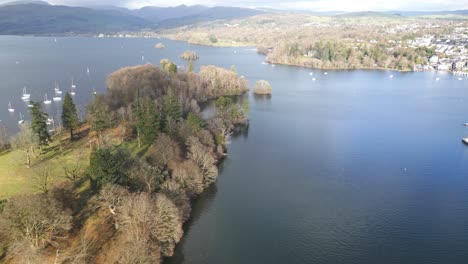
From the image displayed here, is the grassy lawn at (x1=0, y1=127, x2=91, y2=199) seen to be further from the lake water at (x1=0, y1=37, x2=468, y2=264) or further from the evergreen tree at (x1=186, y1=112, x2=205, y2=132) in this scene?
the lake water at (x1=0, y1=37, x2=468, y2=264)

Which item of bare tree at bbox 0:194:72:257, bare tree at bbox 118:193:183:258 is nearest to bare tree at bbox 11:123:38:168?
bare tree at bbox 0:194:72:257

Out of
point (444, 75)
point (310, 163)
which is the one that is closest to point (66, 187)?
point (310, 163)

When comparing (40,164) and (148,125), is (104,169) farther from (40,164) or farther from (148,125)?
(148,125)

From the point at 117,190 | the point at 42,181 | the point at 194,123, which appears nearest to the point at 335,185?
the point at 194,123

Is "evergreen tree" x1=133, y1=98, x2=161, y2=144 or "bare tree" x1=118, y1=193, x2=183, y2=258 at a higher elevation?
"evergreen tree" x1=133, y1=98, x2=161, y2=144

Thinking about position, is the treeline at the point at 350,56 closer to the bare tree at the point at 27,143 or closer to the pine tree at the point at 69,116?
the pine tree at the point at 69,116
